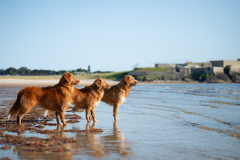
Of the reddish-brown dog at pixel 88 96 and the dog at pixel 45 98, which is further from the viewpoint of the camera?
the reddish-brown dog at pixel 88 96

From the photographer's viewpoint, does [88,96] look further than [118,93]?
No

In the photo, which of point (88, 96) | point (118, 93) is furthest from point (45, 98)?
point (118, 93)

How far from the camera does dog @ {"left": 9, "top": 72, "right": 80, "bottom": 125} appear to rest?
31.1 feet

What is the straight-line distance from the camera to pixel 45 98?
9805 millimetres

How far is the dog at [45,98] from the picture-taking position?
31.1 ft

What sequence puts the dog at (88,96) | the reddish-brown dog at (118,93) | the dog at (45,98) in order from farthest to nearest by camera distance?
the reddish-brown dog at (118,93), the dog at (88,96), the dog at (45,98)

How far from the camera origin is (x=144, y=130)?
945cm

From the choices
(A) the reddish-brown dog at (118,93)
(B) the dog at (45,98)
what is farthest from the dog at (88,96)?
(A) the reddish-brown dog at (118,93)

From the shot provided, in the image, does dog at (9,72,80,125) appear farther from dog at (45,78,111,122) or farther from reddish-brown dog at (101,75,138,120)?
A: reddish-brown dog at (101,75,138,120)

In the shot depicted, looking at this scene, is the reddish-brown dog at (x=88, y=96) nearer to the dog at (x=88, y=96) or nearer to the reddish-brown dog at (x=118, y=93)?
the dog at (x=88, y=96)

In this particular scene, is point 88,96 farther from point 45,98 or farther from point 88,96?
point 45,98

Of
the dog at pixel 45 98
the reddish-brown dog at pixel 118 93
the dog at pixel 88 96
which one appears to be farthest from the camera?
the reddish-brown dog at pixel 118 93

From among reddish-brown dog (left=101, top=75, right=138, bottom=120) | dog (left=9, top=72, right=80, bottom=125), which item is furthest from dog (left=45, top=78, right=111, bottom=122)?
reddish-brown dog (left=101, top=75, right=138, bottom=120)

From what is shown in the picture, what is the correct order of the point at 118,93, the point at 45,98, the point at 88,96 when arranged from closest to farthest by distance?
the point at 45,98 → the point at 88,96 → the point at 118,93
